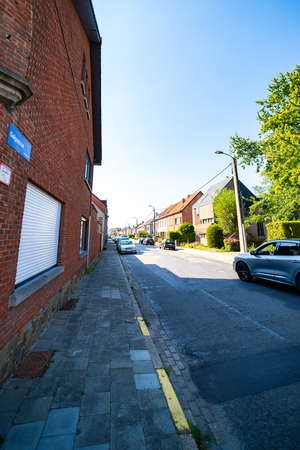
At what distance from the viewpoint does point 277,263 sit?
20.7 ft

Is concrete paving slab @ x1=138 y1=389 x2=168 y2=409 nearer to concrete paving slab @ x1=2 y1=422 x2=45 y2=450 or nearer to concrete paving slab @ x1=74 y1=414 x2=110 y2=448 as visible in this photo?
concrete paving slab @ x1=74 y1=414 x2=110 y2=448

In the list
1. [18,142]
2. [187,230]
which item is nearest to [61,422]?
[18,142]

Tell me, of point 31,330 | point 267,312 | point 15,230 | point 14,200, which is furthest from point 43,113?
point 267,312

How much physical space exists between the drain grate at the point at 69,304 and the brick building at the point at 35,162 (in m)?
0.17

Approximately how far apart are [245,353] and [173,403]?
1.55 m

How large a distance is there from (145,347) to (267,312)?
10.4 feet

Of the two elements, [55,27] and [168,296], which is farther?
[168,296]

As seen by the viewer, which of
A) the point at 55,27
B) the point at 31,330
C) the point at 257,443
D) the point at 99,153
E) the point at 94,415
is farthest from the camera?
the point at 99,153

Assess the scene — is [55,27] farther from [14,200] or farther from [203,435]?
[203,435]

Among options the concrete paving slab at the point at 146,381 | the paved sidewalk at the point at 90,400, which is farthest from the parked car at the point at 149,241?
the concrete paving slab at the point at 146,381

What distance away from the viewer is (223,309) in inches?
191

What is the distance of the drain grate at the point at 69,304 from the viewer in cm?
474

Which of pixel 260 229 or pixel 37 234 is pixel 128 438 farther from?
pixel 260 229

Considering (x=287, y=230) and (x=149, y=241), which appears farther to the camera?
(x=149, y=241)
